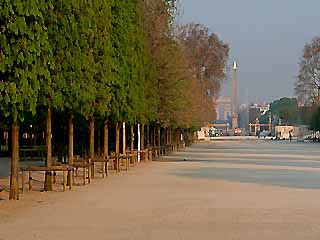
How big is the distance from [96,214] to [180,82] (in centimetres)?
3024

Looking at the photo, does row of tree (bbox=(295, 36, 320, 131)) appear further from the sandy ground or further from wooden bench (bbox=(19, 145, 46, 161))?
the sandy ground

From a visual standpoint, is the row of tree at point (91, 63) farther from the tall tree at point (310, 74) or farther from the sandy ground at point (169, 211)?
the tall tree at point (310, 74)

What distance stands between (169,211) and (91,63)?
8677 millimetres

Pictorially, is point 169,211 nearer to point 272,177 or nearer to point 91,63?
point 91,63

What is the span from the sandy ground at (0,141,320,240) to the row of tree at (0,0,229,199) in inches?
81.9

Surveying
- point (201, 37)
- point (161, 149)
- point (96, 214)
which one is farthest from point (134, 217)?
point (201, 37)

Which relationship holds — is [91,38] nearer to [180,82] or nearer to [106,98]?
[106,98]

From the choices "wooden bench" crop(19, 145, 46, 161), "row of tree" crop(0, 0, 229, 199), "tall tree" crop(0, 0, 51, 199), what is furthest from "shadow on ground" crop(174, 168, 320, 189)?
"wooden bench" crop(19, 145, 46, 161)

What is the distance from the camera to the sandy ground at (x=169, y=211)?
13539mm

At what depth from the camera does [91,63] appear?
81.0 feet

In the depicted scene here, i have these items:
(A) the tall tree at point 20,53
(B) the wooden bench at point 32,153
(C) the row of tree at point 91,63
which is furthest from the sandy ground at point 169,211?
(B) the wooden bench at point 32,153

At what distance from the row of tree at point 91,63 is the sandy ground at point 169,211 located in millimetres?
2079

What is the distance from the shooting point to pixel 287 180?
28156mm

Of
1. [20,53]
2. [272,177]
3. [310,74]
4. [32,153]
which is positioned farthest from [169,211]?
[310,74]
